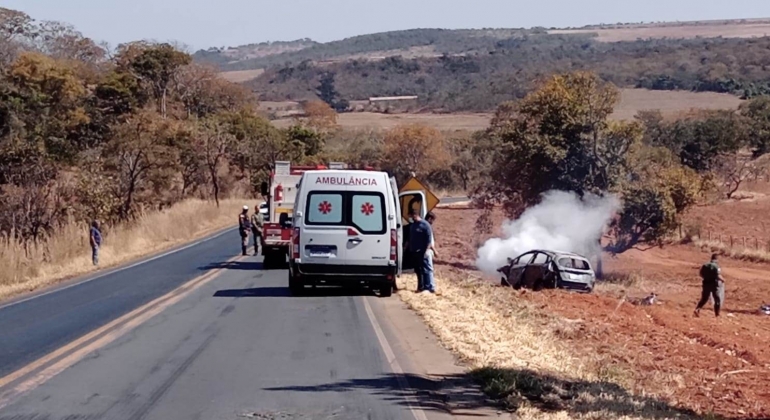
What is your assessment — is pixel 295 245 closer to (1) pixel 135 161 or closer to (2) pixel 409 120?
(1) pixel 135 161

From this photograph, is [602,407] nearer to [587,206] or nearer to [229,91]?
Answer: [587,206]

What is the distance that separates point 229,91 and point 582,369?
99663 mm

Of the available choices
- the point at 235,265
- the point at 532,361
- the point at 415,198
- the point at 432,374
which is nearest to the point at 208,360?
the point at 432,374

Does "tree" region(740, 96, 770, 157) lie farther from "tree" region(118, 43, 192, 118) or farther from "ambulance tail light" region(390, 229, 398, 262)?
"ambulance tail light" region(390, 229, 398, 262)

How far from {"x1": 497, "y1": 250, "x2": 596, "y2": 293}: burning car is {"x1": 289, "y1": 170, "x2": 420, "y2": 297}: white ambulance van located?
34.0ft

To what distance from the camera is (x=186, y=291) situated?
72.5 feet

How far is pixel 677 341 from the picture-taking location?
16422 millimetres

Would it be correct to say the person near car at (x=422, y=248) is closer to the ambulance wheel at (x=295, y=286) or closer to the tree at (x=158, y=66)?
the ambulance wheel at (x=295, y=286)

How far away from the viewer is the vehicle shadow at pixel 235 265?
29.2 m

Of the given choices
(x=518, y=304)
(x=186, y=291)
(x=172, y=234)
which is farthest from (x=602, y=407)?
(x=172, y=234)

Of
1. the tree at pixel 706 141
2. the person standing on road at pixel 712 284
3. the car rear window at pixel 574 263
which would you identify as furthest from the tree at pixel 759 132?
the person standing on road at pixel 712 284

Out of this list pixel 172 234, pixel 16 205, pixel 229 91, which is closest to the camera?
pixel 16 205

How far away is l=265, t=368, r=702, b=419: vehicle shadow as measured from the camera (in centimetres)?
984

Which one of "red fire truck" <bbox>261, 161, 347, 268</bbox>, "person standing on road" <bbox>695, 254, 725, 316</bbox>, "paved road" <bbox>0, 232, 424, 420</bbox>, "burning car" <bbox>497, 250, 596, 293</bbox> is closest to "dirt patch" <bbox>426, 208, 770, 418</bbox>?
"person standing on road" <bbox>695, 254, 725, 316</bbox>
